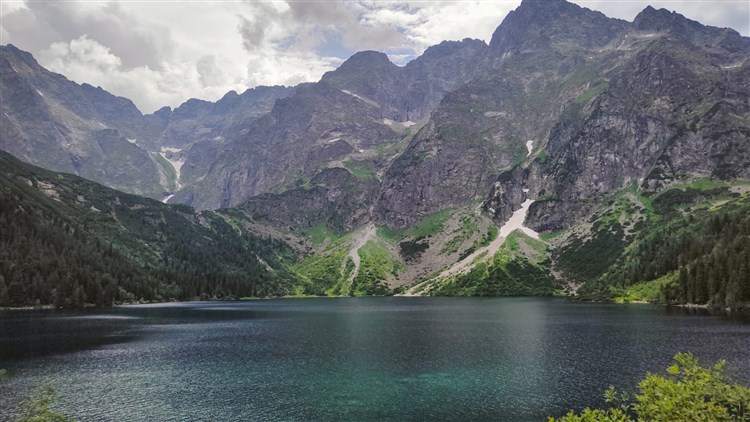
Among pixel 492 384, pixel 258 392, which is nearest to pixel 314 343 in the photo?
pixel 258 392

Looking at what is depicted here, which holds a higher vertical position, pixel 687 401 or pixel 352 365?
pixel 687 401

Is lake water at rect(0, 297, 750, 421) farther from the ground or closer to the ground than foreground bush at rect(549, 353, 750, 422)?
closer to the ground

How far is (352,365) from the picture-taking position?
95688 mm

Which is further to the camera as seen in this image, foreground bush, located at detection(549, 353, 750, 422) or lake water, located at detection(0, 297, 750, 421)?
lake water, located at detection(0, 297, 750, 421)

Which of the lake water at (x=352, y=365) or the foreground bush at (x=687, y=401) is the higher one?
the foreground bush at (x=687, y=401)

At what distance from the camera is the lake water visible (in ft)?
219

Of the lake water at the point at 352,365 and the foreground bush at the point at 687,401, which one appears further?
the lake water at the point at 352,365

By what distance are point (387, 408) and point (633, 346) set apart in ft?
218

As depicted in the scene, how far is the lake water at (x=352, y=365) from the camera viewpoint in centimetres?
6675

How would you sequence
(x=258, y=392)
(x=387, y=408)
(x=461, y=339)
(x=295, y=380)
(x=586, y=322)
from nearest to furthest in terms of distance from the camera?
(x=387, y=408) < (x=258, y=392) < (x=295, y=380) < (x=461, y=339) < (x=586, y=322)

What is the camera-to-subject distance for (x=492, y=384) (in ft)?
252

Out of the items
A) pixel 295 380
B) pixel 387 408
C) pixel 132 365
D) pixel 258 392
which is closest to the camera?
pixel 387 408

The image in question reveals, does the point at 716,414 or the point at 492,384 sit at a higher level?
the point at 716,414

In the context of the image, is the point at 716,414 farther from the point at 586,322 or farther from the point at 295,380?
the point at 586,322
